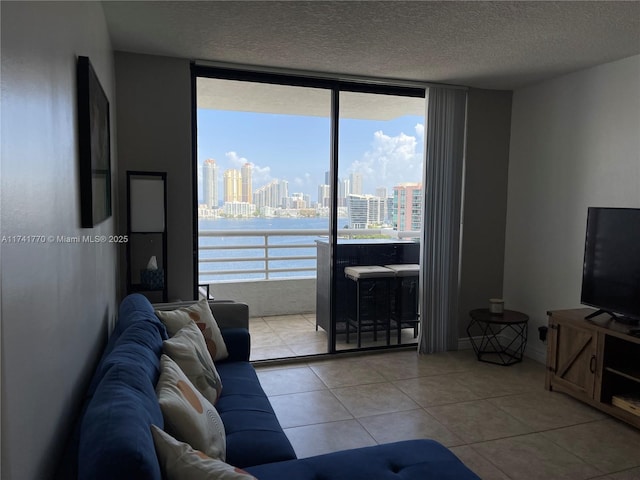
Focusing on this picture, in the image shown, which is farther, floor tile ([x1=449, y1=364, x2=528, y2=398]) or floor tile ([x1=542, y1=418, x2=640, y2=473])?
floor tile ([x1=449, y1=364, x2=528, y2=398])

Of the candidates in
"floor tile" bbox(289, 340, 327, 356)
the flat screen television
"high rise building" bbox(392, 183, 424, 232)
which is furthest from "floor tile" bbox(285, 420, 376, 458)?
"high rise building" bbox(392, 183, 424, 232)

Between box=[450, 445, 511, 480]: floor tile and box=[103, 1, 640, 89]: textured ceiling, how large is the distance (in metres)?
2.55

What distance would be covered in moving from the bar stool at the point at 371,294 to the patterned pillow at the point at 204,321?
1.92m

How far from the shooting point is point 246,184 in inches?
239

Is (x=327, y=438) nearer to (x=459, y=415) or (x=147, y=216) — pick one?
(x=459, y=415)

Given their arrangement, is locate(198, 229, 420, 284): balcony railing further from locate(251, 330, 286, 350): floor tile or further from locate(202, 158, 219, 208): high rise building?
locate(251, 330, 286, 350): floor tile

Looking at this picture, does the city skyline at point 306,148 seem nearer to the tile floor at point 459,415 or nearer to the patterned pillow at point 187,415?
the tile floor at point 459,415

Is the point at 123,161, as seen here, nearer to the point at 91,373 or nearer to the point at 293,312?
the point at 91,373

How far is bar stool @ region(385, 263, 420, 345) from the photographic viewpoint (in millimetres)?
4707

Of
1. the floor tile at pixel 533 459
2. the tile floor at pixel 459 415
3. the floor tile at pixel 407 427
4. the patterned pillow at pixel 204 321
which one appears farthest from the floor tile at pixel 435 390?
the patterned pillow at pixel 204 321

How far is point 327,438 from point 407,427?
0.55 m

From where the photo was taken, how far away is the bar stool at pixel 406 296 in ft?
15.4

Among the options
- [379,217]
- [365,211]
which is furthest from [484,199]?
[365,211]

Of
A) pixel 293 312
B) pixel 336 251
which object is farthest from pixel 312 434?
pixel 293 312
